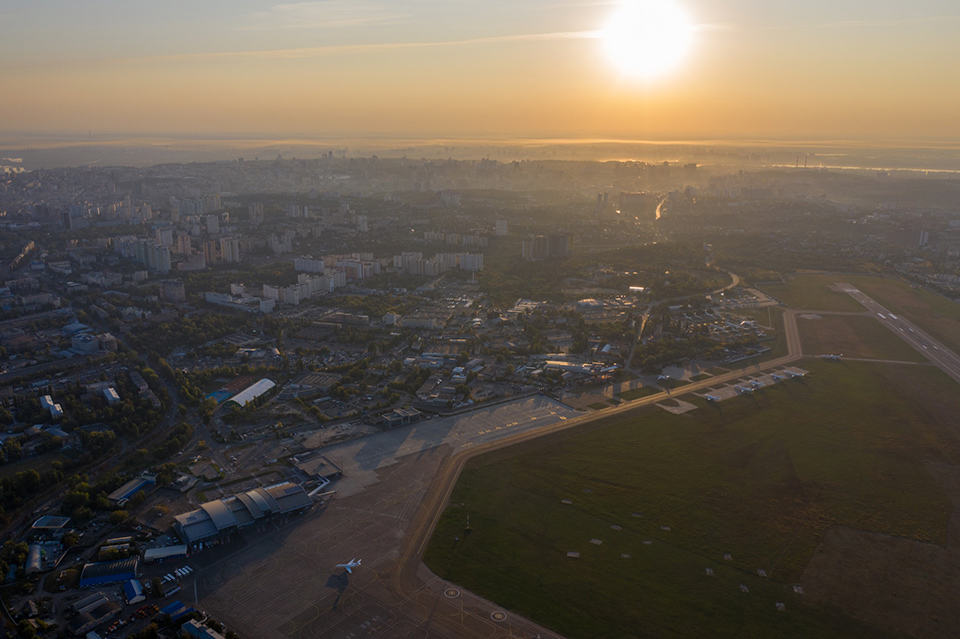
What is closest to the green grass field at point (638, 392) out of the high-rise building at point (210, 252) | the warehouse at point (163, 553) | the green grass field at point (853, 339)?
the green grass field at point (853, 339)

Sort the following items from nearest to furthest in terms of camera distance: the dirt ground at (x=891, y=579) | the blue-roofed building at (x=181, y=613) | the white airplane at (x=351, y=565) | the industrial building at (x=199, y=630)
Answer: the industrial building at (x=199, y=630)
the blue-roofed building at (x=181, y=613)
the dirt ground at (x=891, y=579)
the white airplane at (x=351, y=565)

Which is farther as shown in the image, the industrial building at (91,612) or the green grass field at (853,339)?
the green grass field at (853,339)

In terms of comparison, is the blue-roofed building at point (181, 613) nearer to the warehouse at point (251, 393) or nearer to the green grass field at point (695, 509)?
the green grass field at point (695, 509)

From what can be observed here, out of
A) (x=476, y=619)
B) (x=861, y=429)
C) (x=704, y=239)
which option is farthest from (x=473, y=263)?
(x=476, y=619)

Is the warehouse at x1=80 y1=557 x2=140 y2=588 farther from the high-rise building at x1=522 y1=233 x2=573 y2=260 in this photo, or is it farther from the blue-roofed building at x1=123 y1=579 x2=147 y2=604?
the high-rise building at x1=522 y1=233 x2=573 y2=260

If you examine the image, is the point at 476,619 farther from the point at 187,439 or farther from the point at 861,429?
the point at 861,429

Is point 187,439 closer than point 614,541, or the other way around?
point 614,541
